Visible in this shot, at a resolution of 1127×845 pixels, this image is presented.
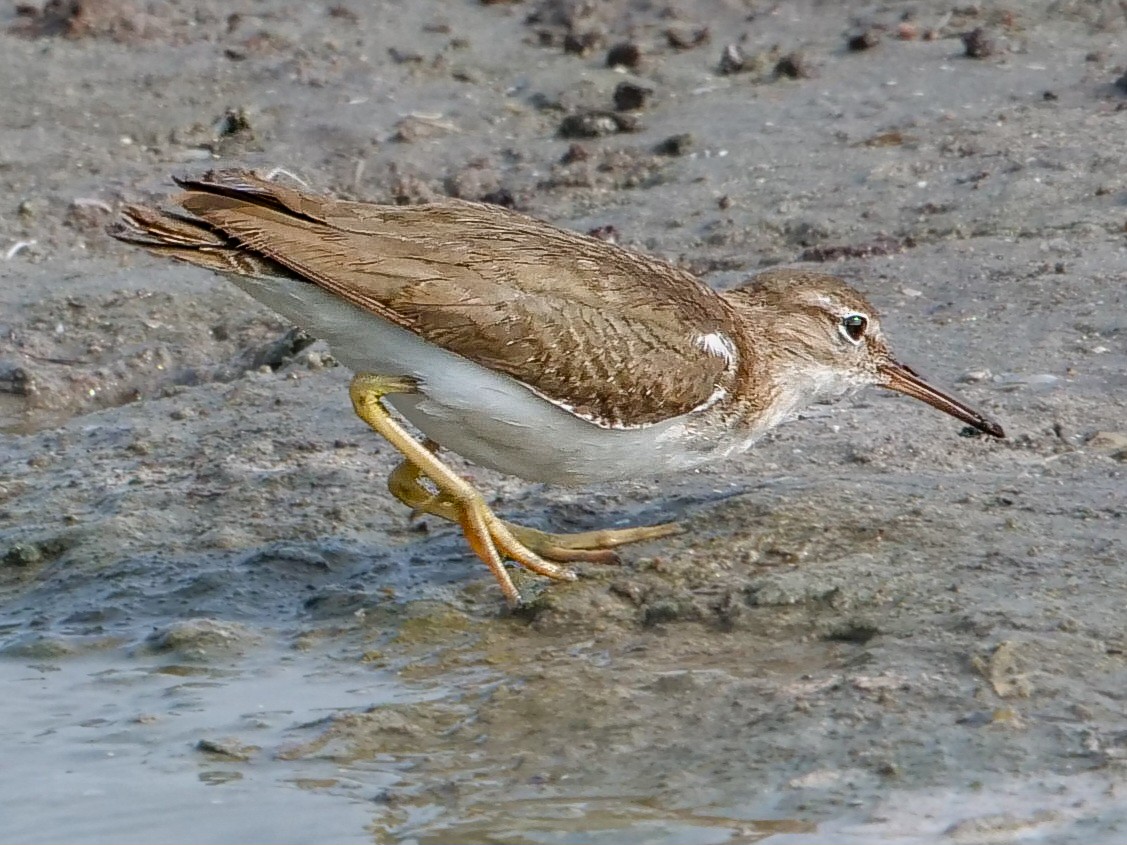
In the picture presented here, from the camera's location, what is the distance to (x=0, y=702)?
651 centimetres

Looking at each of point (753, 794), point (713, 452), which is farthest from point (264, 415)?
point (753, 794)

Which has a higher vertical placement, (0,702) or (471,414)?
(471,414)

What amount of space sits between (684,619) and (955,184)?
4491 millimetres

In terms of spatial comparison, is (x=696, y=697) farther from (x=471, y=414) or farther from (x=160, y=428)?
(x=160, y=428)

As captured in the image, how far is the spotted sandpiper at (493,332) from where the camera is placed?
6.36 metres

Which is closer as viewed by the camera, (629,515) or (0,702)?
(0,702)

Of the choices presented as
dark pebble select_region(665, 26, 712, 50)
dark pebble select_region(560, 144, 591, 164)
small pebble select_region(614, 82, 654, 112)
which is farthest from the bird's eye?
dark pebble select_region(665, 26, 712, 50)

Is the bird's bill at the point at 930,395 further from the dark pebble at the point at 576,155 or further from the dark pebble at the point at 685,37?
the dark pebble at the point at 685,37

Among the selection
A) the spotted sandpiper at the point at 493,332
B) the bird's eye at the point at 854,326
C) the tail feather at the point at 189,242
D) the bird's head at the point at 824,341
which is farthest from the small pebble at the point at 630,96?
the tail feather at the point at 189,242

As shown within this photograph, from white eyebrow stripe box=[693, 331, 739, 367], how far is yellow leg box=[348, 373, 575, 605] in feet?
3.27

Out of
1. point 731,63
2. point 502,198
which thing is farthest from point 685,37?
point 502,198

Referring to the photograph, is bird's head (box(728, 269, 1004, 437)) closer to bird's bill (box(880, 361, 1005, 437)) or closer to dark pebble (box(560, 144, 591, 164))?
bird's bill (box(880, 361, 1005, 437))

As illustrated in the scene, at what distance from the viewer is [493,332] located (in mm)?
6414

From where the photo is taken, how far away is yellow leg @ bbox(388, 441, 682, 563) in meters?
7.09
